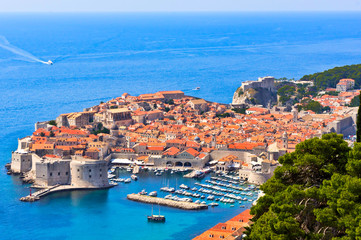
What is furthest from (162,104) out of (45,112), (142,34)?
(142,34)

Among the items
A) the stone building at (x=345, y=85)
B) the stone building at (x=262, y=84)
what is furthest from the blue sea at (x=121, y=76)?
the stone building at (x=345, y=85)

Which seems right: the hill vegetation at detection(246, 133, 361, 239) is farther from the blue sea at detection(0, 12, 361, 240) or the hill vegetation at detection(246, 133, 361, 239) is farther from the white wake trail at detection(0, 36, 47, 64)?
the white wake trail at detection(0, 36, 47, 64)

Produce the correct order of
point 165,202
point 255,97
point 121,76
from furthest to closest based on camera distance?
point 121,76 < point 255,97 < point 165,202

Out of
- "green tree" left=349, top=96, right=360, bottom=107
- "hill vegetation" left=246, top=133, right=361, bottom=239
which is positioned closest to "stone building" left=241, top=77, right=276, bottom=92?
"green tree" left=349, top=96, right=360, bottom=107

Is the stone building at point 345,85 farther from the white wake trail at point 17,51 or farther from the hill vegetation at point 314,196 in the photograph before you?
the white wake trail at point 17,51

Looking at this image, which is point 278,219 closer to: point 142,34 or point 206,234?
point 206,234

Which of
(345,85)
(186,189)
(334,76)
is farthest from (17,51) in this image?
(186,189)

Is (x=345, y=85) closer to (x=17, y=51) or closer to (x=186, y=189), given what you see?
(x=186, y=189)
